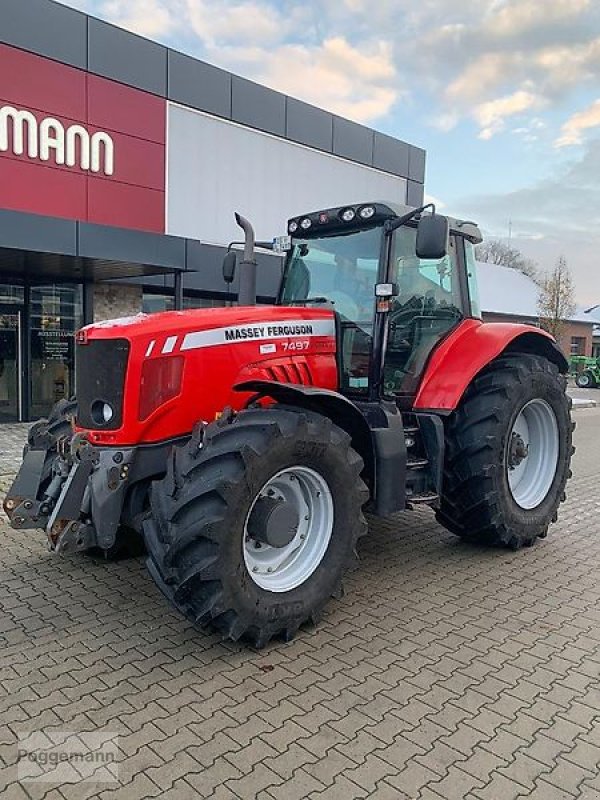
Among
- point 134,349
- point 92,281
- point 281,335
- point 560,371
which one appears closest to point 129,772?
point 134,349

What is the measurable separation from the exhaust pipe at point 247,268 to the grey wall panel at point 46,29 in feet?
26.4

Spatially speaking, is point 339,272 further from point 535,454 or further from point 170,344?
point 535,454

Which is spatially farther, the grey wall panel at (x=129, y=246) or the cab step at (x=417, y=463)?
the grey wall panel at (x=129, y=246)

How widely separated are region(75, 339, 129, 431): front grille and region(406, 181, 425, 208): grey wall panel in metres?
15.5

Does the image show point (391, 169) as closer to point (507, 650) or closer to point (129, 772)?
point (507, 650)

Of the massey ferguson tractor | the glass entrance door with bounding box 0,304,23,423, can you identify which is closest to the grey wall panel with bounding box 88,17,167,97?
the glass entrance door with bounding box 0,304,23,423

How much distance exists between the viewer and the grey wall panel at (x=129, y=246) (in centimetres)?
1023

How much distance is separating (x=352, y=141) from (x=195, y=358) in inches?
555

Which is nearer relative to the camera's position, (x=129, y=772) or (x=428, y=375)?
(x=129, y=772)

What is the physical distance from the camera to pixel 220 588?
3240 millimetres

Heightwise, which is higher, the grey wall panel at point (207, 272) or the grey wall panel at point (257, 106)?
the grey wall panel at point (257, 106)

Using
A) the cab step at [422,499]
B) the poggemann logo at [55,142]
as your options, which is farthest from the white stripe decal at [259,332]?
the poggemann logo at [55,142]

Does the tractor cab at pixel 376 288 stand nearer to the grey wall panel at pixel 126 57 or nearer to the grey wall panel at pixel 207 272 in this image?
the grey wall panel at pixel 207 272

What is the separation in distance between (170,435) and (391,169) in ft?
50.5
